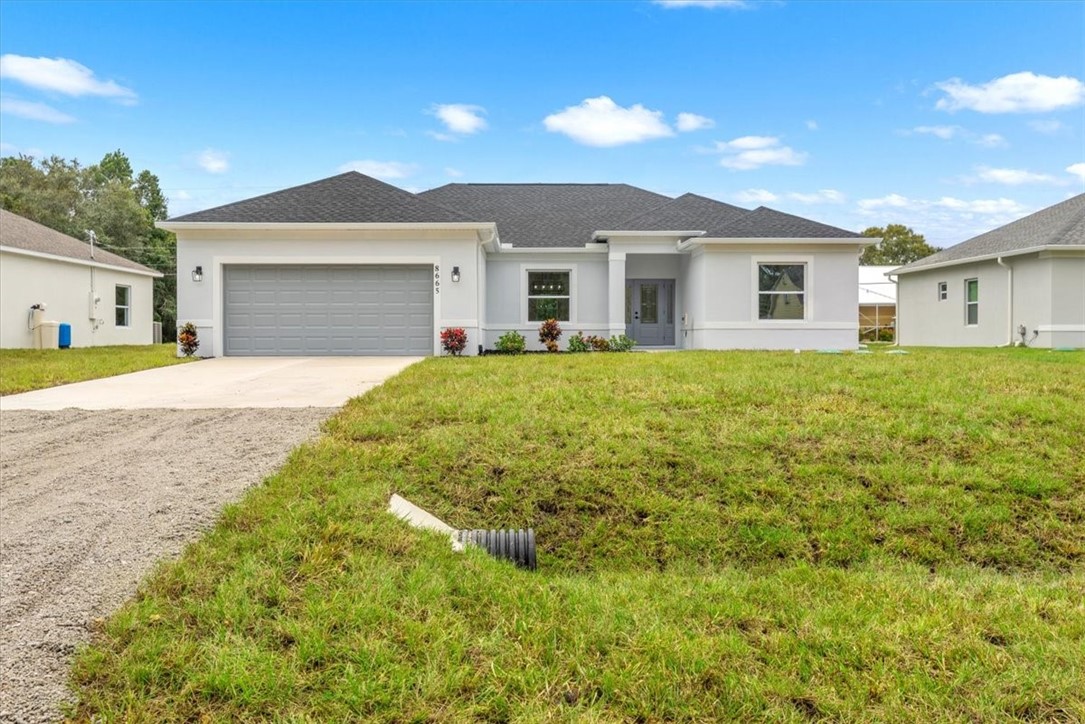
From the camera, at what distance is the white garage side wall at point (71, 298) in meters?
17.4

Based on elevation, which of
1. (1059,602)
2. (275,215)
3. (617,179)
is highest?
(617,179)

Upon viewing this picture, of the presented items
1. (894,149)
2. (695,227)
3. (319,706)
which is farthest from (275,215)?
(894,149)

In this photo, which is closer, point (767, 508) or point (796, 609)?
point (796, 609)

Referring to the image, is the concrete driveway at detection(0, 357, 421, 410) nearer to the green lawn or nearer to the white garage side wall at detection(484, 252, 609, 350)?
the green lawn

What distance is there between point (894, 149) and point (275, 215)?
65.2 ft

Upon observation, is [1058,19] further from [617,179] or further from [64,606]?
[64,606]

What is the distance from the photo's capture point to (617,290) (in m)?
16.8

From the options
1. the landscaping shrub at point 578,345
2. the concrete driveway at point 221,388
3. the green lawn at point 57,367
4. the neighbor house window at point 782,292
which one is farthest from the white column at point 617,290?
the green lawn at point 57,367

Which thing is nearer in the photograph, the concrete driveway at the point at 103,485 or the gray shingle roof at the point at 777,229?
the concrete driveway at the point at 103,485

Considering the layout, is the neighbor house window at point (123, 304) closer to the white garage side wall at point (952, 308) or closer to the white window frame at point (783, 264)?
the white window frame at point (783, 264)

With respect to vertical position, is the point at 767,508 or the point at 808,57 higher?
the point at 808,57

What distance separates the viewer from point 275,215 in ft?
47.3

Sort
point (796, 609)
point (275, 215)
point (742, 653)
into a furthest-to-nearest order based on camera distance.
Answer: point (275, 215)
point (796, 609)
point (742, 653)

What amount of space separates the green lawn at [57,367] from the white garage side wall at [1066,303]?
21.0 metres
